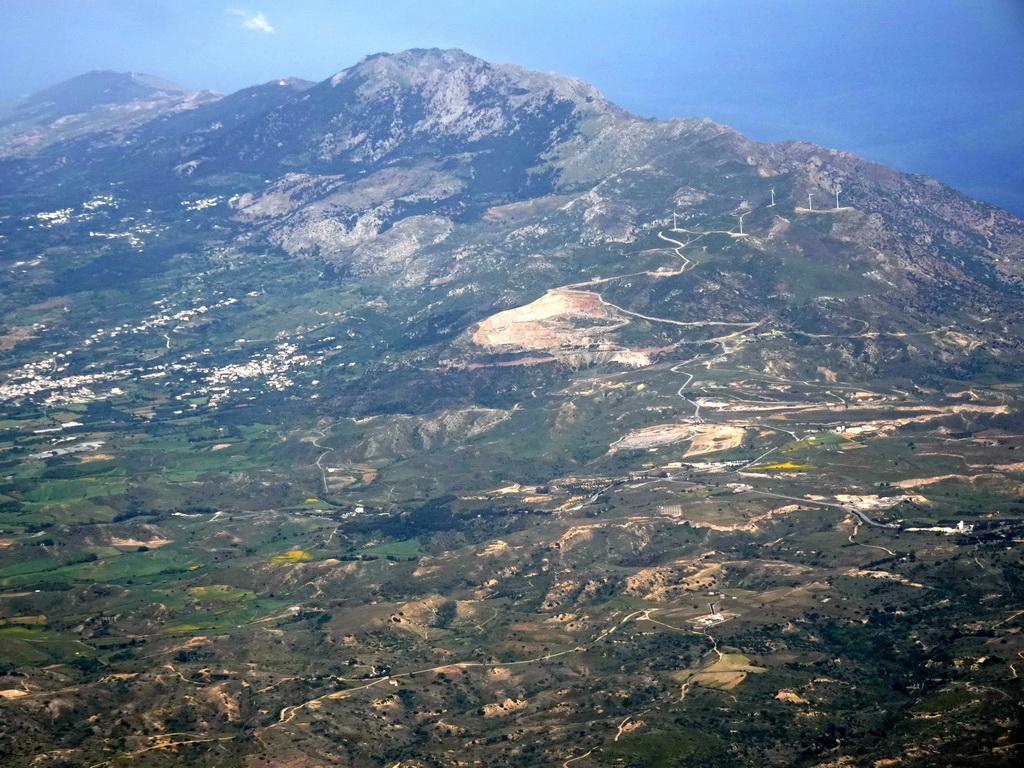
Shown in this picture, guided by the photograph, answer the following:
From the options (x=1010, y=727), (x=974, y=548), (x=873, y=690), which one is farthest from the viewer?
(x=974, y=548)

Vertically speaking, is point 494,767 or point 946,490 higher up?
point 946,490

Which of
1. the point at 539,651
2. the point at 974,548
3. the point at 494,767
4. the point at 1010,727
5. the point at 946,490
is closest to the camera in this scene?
the point at 1010,727

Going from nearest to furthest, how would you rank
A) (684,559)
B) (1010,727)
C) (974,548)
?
(1010,727) → (974,548) → (684,559)

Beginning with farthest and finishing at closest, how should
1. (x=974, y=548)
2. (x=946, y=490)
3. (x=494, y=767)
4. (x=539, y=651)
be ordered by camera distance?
(x=946, y=490) < (x=974, y=548) < (x=539, y=651) < (x=494, y=767)

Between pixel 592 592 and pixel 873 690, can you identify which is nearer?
pixel 873 690

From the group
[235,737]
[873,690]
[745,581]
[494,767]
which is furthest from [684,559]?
[235,737]

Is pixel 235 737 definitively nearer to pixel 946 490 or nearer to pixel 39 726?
pixel 39 726

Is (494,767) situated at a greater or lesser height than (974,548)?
lesser

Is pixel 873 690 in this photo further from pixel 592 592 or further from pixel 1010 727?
pixel 592 592

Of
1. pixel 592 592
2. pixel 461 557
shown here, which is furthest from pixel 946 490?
pixel 461 557
